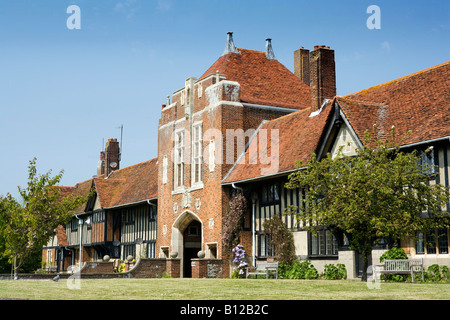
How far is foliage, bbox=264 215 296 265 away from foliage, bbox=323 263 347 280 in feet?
7.25

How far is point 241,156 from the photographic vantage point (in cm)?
2870

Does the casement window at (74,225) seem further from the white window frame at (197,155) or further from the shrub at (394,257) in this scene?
the shrub at (394,257)

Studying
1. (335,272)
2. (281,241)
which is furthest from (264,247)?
(335,272)

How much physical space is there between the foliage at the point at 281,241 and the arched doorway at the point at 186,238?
634 cm

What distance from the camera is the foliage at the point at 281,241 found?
25031 mm

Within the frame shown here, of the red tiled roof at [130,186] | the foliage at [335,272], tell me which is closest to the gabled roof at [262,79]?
the red tiled roof at [130,186]

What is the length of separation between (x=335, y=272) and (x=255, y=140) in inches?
326

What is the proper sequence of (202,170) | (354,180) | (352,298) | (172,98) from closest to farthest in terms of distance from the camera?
(352,298), (354,180), (202,170), (172,98)

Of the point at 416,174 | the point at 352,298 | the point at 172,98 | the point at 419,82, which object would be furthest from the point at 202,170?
the point at 352,298

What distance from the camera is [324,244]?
2384cm

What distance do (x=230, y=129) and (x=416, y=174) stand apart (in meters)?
11.7

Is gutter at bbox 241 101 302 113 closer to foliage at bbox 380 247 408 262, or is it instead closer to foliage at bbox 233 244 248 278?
foliage at bbox 233 244 248 278

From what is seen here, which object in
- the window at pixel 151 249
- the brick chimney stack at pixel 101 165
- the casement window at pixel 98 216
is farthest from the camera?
the brick chimney stack at pixel 101 165
